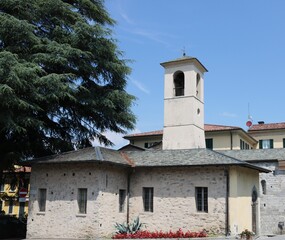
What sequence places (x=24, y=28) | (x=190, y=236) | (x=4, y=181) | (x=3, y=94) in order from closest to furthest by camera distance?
1. (x=190, y=236)
2. (x=3, y=94)
3. (x=24, y=28)
4. (x=4, y=181)

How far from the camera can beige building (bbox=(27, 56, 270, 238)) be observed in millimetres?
19234

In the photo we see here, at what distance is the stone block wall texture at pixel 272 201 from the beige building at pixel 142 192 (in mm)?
4762

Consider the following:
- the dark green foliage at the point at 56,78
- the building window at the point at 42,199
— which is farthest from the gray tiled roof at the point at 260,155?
the building window at the point at 42,199

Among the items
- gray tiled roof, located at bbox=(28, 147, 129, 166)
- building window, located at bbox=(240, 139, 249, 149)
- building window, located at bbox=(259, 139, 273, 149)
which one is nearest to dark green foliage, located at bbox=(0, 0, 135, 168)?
gray tiled roof, located at bbox=(28, 147, 129, 166)

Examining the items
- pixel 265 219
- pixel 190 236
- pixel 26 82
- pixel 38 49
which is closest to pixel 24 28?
pixel 38 49

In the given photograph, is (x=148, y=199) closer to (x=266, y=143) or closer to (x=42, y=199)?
(x=42, y=199)

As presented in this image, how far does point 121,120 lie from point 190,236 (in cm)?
1036

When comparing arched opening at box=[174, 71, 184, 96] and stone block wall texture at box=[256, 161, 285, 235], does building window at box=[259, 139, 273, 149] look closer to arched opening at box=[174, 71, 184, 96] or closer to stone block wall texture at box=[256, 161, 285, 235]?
stone block wall texture at box=[256, 161, 285, 235]

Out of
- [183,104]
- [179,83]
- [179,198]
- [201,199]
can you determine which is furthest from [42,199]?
[179,83]

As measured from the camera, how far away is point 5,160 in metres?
22.7

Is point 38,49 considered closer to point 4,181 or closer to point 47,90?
point 47,90

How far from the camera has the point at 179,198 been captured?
65.8ft

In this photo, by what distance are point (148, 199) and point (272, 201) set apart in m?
10.5

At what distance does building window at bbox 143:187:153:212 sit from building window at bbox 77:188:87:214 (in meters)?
3.20
